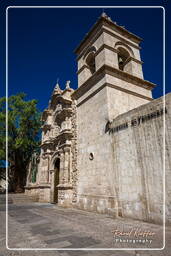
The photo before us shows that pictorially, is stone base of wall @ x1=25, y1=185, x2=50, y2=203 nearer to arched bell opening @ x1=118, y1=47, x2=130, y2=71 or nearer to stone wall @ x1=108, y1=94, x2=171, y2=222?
stone wall @ x1=108, y1=94, x2=171, y2=222

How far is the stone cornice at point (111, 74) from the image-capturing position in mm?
7970

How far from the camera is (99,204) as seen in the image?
22.7 feet

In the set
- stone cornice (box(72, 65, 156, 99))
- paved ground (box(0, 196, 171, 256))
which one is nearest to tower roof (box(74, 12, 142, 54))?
stone cornice (box(72, 65, 156, 99))

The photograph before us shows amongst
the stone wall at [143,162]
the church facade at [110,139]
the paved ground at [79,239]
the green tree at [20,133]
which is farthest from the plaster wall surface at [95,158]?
the green tree at [20,133]

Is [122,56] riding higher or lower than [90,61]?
higher

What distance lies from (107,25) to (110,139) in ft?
21.5

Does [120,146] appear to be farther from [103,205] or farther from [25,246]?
[25,246]

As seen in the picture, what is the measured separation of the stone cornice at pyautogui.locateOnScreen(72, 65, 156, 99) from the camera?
26.1 ft

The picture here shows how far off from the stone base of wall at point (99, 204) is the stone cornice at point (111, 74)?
551 cm

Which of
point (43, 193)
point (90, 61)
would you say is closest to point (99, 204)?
point (43, 193)

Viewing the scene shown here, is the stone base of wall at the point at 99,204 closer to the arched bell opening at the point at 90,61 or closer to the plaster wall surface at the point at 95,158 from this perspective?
the plaster wall surface at the point at 95,158

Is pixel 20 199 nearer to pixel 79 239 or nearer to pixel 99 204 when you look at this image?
pixel 99 204

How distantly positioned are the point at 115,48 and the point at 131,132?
5523 mm

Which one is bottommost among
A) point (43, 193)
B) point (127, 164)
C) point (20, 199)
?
point (20, 199)
